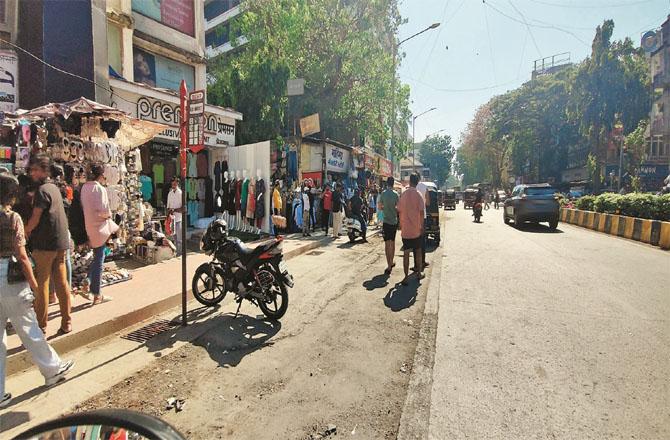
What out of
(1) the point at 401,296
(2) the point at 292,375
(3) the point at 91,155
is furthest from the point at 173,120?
(2) the point at 292,375

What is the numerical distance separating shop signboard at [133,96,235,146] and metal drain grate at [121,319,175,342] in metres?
5.10

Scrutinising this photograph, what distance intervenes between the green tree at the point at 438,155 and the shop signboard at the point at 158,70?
2637 inches

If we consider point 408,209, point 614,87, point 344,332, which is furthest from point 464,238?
point 614,87

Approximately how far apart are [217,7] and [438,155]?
5283cm

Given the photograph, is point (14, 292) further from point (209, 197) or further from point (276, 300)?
point (209, 197)

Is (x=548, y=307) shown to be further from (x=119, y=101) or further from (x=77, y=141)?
(x=119, y=101)

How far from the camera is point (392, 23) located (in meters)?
20.2

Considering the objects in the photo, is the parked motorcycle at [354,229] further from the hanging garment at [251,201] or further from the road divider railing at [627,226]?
the road divider railing at [627,226]

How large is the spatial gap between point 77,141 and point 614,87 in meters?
38.5

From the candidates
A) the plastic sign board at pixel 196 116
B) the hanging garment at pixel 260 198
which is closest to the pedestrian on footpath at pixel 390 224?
→ the plastic sign board at pixel 196 116

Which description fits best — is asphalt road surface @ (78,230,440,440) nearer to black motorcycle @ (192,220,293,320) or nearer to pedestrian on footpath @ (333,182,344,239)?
black motorcycle @ (192,220,293,320)

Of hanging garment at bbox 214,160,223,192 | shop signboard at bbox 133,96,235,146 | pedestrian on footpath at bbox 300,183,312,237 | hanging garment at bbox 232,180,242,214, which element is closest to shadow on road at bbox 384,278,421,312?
shop signboard at bbox 133,96,235,146

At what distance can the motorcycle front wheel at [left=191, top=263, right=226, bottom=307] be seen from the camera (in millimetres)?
5767

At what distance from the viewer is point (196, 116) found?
5.23 m
